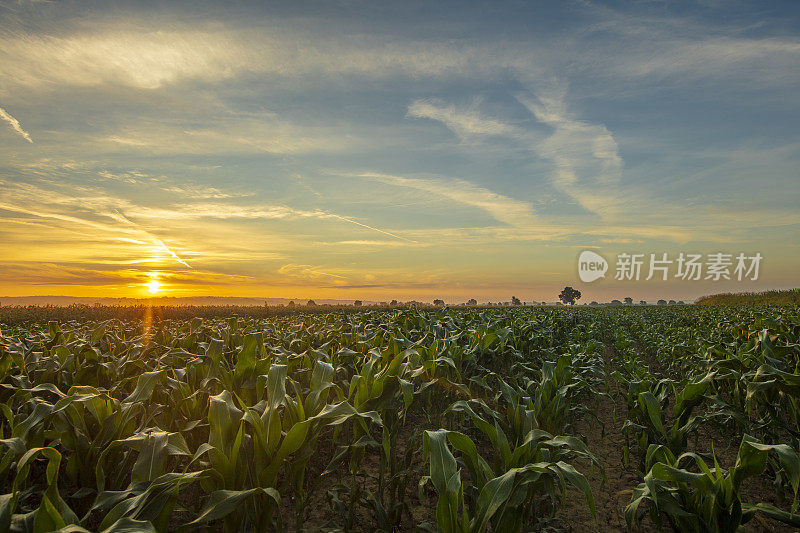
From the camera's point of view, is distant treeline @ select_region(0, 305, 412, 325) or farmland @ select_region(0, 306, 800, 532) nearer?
farmland @ select_region(0, 306, 800, 532)

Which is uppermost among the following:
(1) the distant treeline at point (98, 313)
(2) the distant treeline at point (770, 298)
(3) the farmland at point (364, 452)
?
(2) the distant treeline at point (770, 298)

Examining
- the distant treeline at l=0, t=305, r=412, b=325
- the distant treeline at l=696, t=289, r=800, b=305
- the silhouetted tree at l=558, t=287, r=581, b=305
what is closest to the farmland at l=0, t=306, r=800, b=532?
the distant treeline at l=0, t=305, r=412, b=325

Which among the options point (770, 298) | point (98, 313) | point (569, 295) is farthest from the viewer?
point (569, 295)

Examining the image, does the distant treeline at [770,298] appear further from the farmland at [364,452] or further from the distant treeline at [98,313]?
the distant treeline at [98,313]

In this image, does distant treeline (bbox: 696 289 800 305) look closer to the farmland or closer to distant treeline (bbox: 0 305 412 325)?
the farmland

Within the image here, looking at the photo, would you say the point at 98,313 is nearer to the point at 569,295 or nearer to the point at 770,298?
the point at 770,298

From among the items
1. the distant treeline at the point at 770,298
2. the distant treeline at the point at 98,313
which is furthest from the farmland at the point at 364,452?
the distant treeline at the point at 770,298

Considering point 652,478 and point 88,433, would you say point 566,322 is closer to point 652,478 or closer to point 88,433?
point 652,478

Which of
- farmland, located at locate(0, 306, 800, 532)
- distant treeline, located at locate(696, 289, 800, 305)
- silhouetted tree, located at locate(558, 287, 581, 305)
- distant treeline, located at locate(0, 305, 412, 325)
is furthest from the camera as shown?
silhouetted tree, located at locate(558, 287, 581, 305)

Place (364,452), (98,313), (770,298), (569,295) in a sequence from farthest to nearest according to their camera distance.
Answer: (569,295) → (770,298) → (98,313) → (364,452)

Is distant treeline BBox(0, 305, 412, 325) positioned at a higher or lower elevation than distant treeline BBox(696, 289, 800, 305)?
lower

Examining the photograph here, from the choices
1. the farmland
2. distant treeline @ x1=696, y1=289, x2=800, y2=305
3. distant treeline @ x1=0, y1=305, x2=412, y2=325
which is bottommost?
Result: distant treeline @ x1=0, y1=305, x2=412, y2=325

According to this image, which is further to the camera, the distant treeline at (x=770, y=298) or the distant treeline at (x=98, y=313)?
the distant treeline at (x=770, y=298)

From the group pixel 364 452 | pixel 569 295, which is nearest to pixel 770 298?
pixel 364 452
